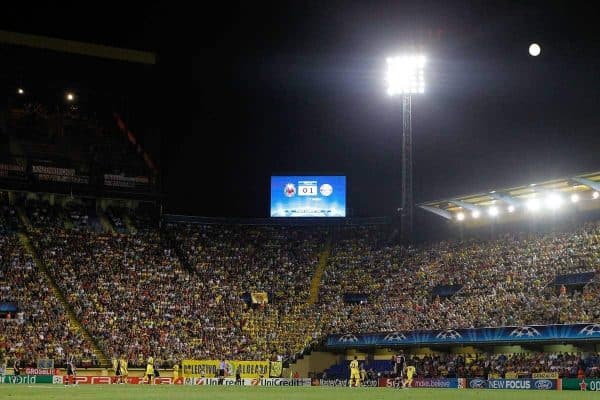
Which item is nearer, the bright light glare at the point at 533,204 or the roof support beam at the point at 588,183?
the roof support beam at the point at 588,183

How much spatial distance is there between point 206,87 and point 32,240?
2184 centimetres

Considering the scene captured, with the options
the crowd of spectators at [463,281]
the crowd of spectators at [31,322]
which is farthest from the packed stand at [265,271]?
the crowd of spectators at [31,322]

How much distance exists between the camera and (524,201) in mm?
69438

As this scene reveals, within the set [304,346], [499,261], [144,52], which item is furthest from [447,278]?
[144,52]

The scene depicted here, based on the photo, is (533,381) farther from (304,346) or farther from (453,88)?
(453,88)

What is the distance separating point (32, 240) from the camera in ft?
242

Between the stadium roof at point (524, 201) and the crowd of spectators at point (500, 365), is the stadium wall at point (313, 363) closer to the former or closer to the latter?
the crowd of spectators at point (500, 365)

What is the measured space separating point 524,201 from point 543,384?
2243 cm

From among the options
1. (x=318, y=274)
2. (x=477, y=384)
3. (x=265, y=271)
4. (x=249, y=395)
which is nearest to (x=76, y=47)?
(x=265, y=271)

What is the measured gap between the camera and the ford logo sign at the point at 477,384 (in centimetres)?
5378

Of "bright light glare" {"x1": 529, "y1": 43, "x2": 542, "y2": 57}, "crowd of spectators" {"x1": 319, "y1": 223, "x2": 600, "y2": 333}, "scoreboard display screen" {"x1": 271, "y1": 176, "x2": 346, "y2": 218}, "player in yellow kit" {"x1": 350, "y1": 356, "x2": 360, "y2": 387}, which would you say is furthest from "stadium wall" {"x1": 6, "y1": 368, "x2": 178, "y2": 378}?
"bright light glare" {"x1": 529, "y1": 43, "x2": 542, "y2": 57}

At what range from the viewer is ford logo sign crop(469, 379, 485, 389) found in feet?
176

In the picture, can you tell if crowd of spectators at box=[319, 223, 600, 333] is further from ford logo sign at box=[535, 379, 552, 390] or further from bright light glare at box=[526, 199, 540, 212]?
ford logo sign at box=[535, 379, 552, 390]

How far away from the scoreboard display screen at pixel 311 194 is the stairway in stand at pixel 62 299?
22690 mm
